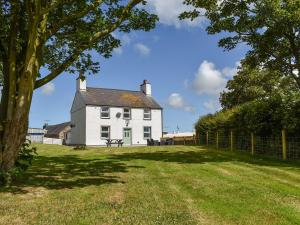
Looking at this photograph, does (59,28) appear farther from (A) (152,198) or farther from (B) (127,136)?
(B) (127,136)

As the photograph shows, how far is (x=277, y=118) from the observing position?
20969mm

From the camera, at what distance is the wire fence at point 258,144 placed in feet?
63.9

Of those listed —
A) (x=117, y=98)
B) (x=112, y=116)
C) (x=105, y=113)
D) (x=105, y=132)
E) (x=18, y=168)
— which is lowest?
(x=18, y=168)

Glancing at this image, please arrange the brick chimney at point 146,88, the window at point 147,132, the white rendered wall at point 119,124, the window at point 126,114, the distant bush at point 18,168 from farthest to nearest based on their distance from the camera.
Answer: the brick chimney at point 146,88 < the window at point 147,132 < the window at point 126,114 < the white rendered wall at point 119,124 < the distant bush at point 18,168

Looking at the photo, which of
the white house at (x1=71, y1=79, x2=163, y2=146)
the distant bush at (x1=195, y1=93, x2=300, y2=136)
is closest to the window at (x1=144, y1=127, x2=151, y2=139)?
the white house at (x1=71, y1=79, x2=163, y2=146)

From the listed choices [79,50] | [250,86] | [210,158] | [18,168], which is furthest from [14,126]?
[250,86]

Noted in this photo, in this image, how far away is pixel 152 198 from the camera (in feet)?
30.0

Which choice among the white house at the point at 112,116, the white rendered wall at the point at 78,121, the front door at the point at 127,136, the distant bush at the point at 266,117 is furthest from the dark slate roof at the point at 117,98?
the distant bush at the point at 266,117

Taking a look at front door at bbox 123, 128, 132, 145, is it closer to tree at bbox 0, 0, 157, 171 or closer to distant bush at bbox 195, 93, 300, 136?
distant bush at bbox 195, 93, 300, 136

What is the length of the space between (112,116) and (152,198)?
37484mm

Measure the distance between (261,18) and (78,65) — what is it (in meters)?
10.5

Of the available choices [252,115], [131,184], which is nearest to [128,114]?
[252,115]

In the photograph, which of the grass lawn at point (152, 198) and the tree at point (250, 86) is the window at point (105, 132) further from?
the grass lawn at point (152, 198)

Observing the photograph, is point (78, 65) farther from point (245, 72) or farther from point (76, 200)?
point (245, 72)
